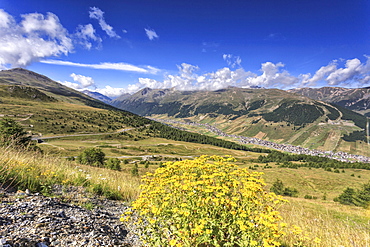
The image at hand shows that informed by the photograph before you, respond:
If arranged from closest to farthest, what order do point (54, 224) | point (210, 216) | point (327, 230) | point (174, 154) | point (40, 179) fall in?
point (210, 216)
point (54, 224)
point (327, 230)
point (40, 179)
point (174, 154)

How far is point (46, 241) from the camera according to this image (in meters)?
4.48

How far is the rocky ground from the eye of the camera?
4.52 metres

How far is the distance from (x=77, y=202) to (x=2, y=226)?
382cm

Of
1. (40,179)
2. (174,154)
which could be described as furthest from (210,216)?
(174,154)

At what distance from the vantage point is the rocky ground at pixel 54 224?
14.8 feet

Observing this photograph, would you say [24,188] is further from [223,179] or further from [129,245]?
[223,179]

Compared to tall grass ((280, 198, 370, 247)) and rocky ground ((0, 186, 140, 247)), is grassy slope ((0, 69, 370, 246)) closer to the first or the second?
tall grass ((280, 198, 370, 247))

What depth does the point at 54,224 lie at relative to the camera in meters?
5.40

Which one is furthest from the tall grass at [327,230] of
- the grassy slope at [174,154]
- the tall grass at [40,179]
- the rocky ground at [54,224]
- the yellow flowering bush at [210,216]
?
the tall grass at [40,179]

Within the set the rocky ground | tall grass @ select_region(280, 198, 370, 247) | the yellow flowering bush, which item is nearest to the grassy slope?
tall grass @ select_region(280, 198, 370, 247)

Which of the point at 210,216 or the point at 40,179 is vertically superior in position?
the point at 210,216

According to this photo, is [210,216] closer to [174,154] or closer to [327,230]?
[327,230]

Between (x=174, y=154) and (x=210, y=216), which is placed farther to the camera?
(x=174, y=154)

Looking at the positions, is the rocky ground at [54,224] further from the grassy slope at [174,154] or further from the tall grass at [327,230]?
the tall grass at [327,230]
